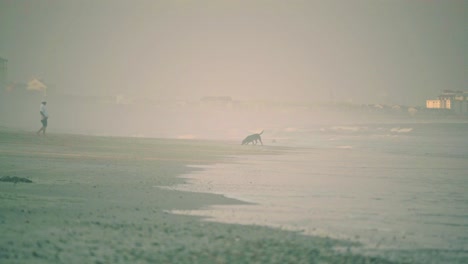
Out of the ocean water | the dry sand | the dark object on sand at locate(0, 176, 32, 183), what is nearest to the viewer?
the dry sand

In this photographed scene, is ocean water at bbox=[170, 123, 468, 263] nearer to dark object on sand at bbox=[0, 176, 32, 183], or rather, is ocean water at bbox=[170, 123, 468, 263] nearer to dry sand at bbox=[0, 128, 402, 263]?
dry sand at bbox=[0, 128, 402, 263]

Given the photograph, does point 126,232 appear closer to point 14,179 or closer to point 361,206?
point 361,206

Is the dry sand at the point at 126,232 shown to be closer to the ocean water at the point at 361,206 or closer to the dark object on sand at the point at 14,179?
the dark object on sand at the point at 14,179

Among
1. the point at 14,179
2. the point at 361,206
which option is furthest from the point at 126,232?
the point at 14,179

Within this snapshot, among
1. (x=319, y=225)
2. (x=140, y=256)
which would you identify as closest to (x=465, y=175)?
(x=319, y=225)

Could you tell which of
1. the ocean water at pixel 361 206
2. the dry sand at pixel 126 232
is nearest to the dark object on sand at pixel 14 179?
the dry sand at pixel 126 232

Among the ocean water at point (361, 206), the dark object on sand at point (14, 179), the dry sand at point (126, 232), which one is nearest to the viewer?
the dry sand at point (126, 232)

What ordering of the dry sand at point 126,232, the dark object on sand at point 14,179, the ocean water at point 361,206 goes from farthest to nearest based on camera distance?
the dark object on sand at point 14,179
the ocean water at point 361,206
the dry sand at point 126,232

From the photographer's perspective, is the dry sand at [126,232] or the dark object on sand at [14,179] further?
the dark object on sand at [14,179]

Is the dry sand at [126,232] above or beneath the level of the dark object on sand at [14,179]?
beneath

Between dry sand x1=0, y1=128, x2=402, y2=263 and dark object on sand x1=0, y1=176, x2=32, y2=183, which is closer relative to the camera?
dry sand x1=0, y1=128, x2=402, y2=263

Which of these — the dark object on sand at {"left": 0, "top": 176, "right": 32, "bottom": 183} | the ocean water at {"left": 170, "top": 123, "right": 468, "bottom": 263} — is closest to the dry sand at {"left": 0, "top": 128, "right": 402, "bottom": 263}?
the dark object on sand at {"left": 0, "top": 176, "right": 32, "bottom": 183}

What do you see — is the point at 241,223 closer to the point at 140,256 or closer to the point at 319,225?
the point at 319,225

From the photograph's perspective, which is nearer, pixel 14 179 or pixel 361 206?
pixel 361 206
